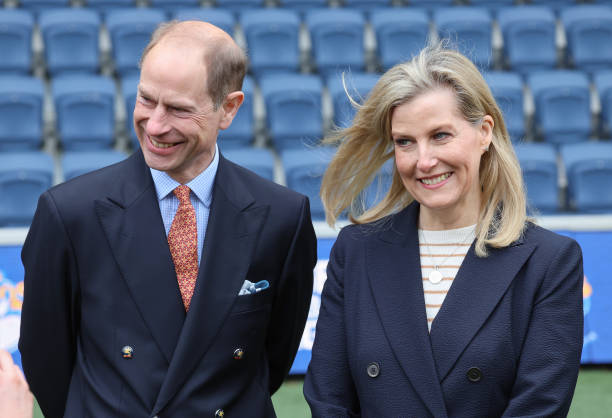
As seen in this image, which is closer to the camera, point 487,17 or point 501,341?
point 501,341

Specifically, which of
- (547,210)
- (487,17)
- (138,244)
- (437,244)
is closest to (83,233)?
(138,244)

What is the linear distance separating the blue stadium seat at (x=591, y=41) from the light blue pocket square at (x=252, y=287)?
7.25 m

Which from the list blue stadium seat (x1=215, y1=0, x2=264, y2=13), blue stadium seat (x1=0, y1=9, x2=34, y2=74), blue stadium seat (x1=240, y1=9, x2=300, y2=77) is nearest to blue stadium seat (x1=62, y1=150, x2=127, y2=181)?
blue stadium seat (x1=0, y1=9, x2=34, y2=74)

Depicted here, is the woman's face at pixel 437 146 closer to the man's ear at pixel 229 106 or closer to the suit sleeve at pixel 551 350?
the suit sleeve at pixel 551 350

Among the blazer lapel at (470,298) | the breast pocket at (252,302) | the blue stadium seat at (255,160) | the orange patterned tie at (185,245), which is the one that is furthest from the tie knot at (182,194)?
the blue stadium seat at (255,160)

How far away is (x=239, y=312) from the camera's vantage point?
2.37m

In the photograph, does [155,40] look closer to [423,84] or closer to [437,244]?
[423,84]

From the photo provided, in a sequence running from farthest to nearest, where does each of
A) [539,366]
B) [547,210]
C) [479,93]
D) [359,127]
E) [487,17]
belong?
1. [487,17]
2. [547,210]
3. [359,127]
4. [479,93]
5. [539,366]

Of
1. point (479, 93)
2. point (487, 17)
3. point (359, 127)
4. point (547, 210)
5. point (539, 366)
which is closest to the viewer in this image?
point (539, 366)

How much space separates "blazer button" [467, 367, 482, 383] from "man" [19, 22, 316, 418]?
1.94 feet

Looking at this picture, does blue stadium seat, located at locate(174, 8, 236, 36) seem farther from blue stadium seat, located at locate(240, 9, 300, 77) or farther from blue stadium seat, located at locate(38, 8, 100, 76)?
blue stadium seat, located at locate(38, 8, 100, 76)

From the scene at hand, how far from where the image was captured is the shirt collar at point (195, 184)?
2.37 m

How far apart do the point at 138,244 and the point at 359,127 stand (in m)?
0.68

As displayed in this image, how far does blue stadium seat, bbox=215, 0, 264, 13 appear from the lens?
9.41 m
